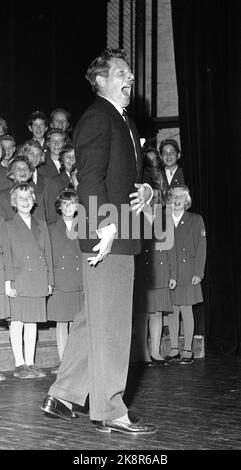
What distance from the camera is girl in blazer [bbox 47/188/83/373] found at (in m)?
5.07

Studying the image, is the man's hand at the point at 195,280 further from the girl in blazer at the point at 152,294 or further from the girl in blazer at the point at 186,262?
the girl in blazer at the point at 152,294

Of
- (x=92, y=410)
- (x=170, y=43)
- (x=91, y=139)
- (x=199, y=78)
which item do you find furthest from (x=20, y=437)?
(x=170, y=43)

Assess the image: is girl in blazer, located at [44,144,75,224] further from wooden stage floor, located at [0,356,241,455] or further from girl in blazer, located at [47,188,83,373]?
wooden stage floor, located at [0,356,241,455]

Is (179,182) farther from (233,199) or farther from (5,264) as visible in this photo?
(5,264)

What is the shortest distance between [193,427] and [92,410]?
44cm

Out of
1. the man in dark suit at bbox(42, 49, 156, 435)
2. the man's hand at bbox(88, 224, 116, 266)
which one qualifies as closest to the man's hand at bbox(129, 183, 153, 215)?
the man in dark suit at bbox(42, 49, 156, 435)

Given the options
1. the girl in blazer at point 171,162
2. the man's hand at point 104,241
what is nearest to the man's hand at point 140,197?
the man's hand at point 104,241

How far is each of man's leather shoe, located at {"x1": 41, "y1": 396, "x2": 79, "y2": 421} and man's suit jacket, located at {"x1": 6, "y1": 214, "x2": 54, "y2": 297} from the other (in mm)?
1602

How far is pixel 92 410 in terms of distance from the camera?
10.0ft

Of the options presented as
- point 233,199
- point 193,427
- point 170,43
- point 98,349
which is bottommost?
point 193,427

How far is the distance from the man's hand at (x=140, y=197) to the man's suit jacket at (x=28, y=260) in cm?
191

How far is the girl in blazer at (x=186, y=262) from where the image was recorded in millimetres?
5629
